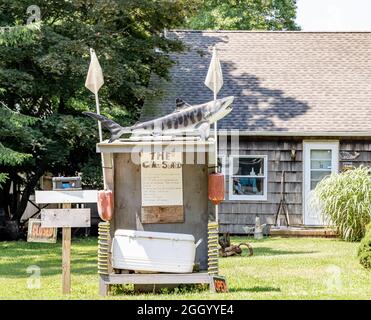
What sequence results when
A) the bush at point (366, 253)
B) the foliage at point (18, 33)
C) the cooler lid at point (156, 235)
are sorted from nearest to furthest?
the cooler lid at point (156, 235) < the bush at point (366, 253) < the foliage at point (18, 33)

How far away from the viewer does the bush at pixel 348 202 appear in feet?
50.1

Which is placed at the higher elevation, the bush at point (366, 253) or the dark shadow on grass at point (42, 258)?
the bush at point (366, 253)

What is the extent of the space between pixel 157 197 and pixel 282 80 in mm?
11326

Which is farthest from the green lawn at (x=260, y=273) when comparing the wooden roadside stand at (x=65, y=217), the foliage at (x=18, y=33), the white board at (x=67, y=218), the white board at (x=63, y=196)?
the foliage at (x=18, y=33)

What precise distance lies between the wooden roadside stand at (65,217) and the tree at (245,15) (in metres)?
22.4

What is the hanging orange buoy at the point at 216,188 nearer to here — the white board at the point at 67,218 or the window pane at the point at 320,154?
the white board at the point at 67,218

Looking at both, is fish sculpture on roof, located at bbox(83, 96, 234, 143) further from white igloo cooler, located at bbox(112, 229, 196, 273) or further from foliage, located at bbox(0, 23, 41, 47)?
foliage, located at bbox(0, 23, 41, 47)

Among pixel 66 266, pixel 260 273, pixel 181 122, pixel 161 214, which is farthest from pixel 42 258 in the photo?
pixel 181 122

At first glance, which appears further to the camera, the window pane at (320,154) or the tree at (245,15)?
the tree at (245,15)

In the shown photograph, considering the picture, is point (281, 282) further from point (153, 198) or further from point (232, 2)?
point (232, 2)

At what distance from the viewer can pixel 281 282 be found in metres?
9.79

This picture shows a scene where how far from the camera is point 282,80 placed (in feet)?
65.3

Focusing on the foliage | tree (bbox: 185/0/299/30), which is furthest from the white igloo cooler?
tree (bbox: 185/0/299/30)
